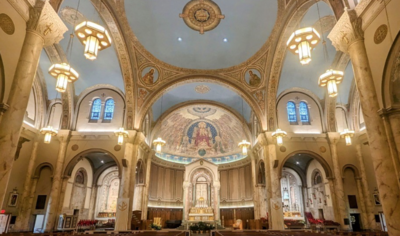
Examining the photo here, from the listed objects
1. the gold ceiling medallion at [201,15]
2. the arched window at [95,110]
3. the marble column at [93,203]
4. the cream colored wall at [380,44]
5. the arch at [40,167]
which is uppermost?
the gold ceiling medallion at [201,15]

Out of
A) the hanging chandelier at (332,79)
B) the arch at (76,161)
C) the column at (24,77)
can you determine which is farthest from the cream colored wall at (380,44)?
the arch at (76,161)

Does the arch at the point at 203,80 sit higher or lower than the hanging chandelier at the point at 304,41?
higher

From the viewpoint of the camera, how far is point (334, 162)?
1570 cm

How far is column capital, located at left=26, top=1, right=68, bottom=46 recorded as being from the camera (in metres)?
6.78

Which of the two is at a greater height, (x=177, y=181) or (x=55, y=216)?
(x=177, y=181)

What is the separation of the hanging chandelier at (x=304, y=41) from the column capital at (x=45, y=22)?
7.21 m

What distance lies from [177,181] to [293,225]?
11.4 meters

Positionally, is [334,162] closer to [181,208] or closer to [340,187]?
[340,187]

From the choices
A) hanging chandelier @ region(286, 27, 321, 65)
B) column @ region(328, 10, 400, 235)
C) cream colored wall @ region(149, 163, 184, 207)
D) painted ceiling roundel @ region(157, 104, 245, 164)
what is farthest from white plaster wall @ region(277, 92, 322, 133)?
cream colored wall @ region(149, 163, 184, 207)

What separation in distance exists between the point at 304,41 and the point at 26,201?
16.9 meters

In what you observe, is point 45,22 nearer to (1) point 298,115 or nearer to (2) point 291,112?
(2) point 291,112

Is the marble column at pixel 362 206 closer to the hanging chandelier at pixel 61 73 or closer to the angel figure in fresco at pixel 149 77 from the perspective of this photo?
the angel figure in fresco at pixel 149 77

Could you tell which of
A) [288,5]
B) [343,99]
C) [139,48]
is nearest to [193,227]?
[139,48]

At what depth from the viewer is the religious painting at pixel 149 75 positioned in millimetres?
16547
